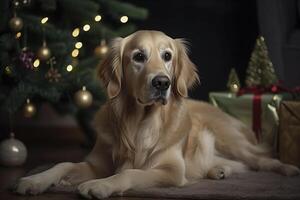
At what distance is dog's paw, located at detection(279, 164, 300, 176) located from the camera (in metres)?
2.35

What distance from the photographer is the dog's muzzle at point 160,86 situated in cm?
194

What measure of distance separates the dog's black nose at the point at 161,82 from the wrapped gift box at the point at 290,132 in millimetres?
825

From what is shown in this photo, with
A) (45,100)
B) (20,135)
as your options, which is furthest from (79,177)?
(20,135)

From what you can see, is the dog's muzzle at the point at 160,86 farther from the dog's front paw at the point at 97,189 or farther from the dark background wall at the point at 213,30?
the dark background wall at the point at 213,30

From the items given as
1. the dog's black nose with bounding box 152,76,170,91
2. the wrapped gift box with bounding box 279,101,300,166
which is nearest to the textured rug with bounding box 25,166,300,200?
the wrapped gift box with bounding box 279,101,300,166

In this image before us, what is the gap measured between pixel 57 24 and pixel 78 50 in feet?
1.12

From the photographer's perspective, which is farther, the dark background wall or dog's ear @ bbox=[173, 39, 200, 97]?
the dark background wall

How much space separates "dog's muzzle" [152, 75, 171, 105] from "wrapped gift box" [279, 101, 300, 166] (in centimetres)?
81

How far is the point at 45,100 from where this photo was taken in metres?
3.13

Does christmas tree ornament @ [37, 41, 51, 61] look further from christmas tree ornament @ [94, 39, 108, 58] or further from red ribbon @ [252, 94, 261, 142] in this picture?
red ribbon @ [252, 94, 261, 142]

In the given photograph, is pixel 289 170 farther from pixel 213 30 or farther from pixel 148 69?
pixel 213 30

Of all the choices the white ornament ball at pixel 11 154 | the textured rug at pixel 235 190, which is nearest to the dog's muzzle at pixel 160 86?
the textured rug at pixel 235 190

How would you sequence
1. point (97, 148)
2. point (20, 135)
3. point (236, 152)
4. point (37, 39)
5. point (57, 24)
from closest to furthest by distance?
1. point (97, 148)
2. point (236, 152)
3. point (37, 39)
4. point (57, 24)
5. point (20, 135)

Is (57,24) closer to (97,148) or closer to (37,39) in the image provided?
(37,39)
